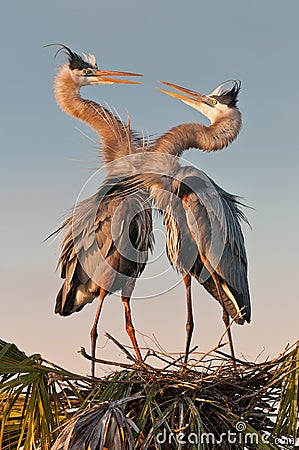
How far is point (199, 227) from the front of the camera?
628 cm

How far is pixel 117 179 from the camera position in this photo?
6512mm

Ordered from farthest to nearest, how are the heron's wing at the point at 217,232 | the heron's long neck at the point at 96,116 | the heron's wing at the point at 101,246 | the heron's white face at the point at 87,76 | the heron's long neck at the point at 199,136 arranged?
the heron's white face at the point at 87,76, the heron's long neck at the point at 96,116, the heron's long neck at the point at 199,136, the heron's wing at the point at 101,246, the heron's wing at the point at 217,232

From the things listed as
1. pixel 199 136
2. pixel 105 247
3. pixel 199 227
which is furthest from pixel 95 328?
pixel 199 136

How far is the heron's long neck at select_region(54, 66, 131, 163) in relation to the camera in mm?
7059

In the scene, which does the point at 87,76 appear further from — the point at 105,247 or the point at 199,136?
the point at 105,247

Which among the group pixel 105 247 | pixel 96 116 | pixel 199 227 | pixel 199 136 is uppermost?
pixel 96 116

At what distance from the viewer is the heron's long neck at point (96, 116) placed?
23.2 ft

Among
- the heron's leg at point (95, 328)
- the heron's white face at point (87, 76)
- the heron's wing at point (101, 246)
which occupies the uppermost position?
the heron's white face at point (87, 76)

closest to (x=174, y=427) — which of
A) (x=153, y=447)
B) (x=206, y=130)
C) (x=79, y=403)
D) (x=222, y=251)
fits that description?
(x=153, y=447)

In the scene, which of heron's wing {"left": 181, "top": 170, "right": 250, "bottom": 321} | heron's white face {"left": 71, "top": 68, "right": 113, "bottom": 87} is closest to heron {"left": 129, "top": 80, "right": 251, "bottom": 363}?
heron's wing {"left": 181, "top": 170, "right": 250, "bottom": 321}

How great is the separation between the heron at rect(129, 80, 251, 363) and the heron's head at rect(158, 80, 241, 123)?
77cm

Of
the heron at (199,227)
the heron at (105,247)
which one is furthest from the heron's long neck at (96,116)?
the heron at (199,227)

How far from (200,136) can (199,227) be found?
1167mm

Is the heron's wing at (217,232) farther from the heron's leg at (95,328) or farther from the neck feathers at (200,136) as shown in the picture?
the heron's leg at (95,328)
